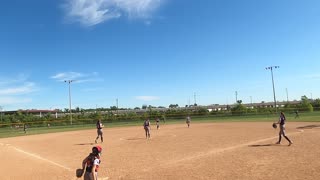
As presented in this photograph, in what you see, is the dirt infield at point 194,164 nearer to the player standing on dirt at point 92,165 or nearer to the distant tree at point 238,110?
the player standing on dirt at point 92,165

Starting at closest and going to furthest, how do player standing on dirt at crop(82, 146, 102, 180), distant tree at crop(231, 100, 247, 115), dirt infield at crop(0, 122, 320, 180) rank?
player standing on dirt at crop(82, 146, 102, 180) < dirt infield at crop(0, 122, 320, 180) < distant tree at crop(231, 100, 247, 115)

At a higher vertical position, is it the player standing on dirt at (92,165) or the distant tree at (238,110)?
the distant tree at (238,110)

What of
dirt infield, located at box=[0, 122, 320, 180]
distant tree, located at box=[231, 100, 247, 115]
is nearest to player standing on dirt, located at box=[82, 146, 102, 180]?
dirt infield, located at box=[0, 122, 320, 180]

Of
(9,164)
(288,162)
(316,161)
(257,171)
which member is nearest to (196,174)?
(257,171)

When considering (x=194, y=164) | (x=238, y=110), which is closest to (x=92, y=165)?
(x=194, y=164)

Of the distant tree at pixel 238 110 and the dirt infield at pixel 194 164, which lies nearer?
the dirt infield at pixel 194 164

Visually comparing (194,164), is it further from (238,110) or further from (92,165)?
(238,110)

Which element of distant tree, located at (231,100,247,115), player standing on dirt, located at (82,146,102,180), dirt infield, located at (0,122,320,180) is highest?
distant tree, located at (231,100,247,115)

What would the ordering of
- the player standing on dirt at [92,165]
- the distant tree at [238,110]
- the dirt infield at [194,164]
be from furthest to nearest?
the distant tree at [238,110], the dirt infield at [194,164], the player standing on dirt at [92,165]

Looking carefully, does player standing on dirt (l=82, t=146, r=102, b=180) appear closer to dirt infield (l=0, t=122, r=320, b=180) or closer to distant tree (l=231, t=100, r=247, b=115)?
dirt infield (l=0, t=122, r=320, b=180)

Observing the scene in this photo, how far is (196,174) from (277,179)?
114 inches

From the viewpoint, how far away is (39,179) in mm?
14117

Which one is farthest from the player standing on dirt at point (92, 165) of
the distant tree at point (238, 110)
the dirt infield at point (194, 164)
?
the distant tree at point (238, 110)

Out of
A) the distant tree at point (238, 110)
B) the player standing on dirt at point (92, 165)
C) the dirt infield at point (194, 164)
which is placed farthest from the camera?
the distant tree at point (238, 110)
